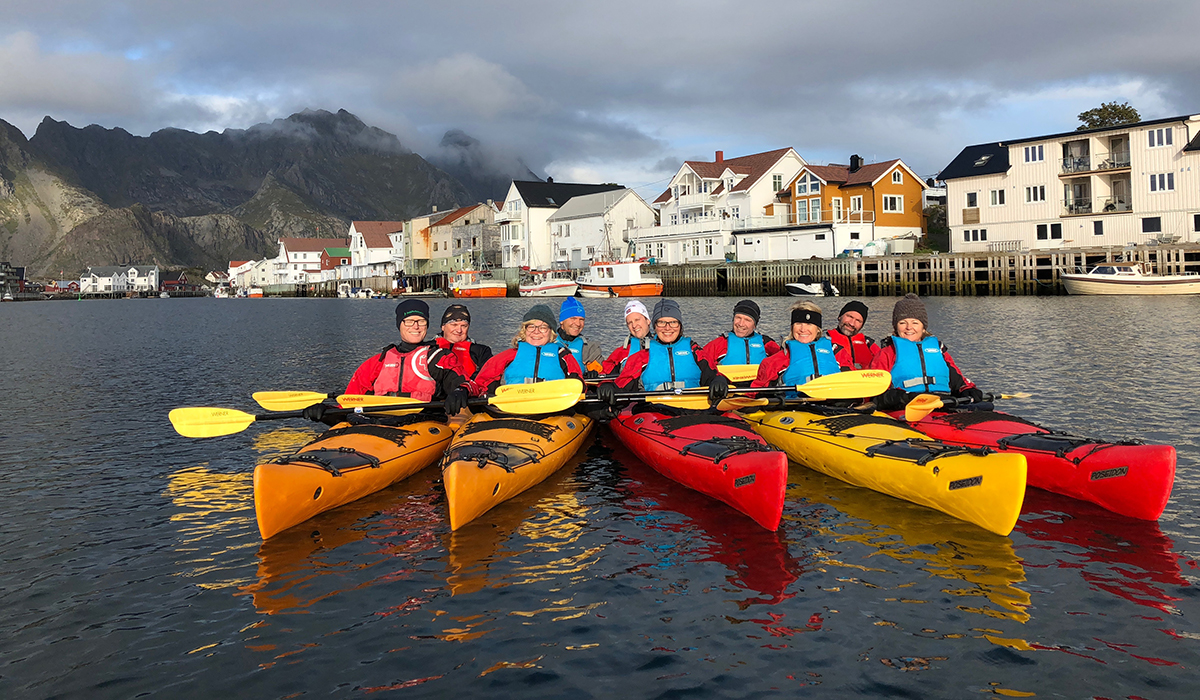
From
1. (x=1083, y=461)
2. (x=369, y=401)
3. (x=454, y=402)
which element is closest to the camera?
(x=1083, y=461)

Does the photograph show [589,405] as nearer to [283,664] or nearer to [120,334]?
[283,664]

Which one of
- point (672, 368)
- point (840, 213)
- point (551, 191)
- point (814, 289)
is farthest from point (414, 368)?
point (551, 191)

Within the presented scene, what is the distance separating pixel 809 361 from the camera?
11984 millimetres

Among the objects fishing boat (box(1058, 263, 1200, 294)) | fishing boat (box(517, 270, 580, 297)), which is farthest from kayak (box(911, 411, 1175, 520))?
fishing boat (box(517, 270, 580, 297))

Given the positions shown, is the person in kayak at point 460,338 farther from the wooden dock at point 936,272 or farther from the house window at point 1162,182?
the house window at point 1162,182

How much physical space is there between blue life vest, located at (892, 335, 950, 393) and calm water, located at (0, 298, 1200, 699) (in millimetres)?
1962

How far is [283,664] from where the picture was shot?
6.13 metres

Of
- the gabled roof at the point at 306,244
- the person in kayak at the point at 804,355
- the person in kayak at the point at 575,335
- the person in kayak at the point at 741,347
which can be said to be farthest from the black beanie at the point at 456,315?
the gabled roof at the point at 306,244

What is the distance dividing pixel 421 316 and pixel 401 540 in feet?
12.2

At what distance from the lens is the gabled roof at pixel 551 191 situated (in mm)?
95688

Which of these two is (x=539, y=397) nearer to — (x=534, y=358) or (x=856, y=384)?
(x=534, y=358)

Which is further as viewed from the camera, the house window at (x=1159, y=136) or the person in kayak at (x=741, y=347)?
the house window at (x=1159, y=136)

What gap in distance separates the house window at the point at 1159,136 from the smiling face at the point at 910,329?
52.7m

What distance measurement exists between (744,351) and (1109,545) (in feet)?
19.6
